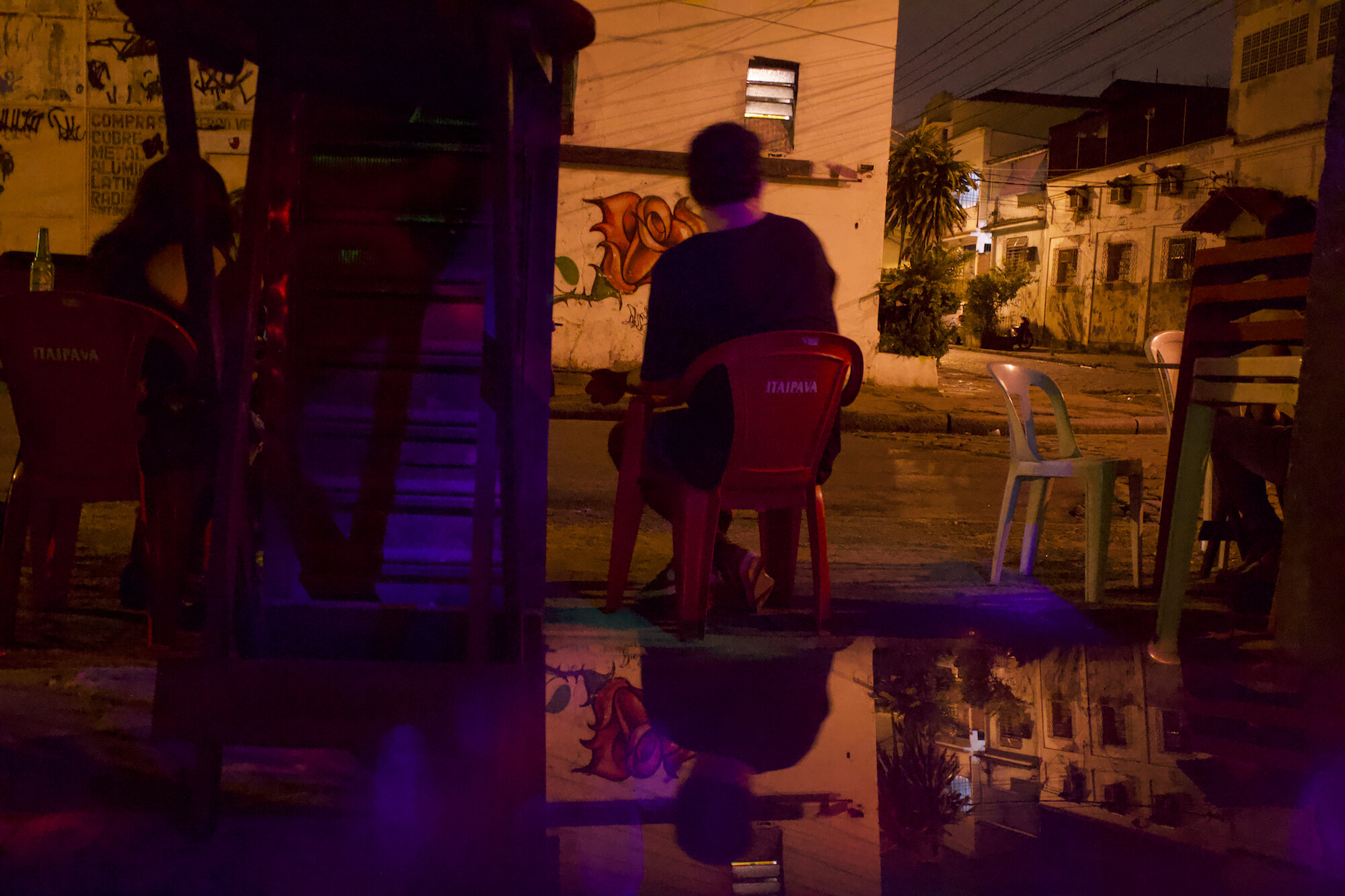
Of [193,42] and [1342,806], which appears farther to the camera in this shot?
[1342,806]

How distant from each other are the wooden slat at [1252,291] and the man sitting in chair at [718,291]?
1441 millimetres

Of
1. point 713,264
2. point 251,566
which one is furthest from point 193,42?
point 713,264

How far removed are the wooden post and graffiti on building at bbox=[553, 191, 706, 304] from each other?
13.1m

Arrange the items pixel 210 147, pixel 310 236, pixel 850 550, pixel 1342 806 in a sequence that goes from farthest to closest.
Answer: pixel 210 147, pixel 850 550, pixel 310 236, pixel 1342 806

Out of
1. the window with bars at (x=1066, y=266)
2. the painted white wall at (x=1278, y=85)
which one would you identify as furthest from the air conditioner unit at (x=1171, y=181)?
the window with bars at (x=1066, y=266)

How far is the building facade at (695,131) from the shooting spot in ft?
49.7

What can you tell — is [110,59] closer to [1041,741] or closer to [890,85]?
[890,85]

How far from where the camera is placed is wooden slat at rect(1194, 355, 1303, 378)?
2.96 metres

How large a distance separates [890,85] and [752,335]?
Result: 46.7 ft

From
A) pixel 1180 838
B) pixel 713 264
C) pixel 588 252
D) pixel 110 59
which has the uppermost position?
pixel 110 59

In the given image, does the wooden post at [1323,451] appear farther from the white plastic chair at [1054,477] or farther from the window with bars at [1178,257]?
the window with bars at [1178,257]

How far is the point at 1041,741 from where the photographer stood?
2676 mm

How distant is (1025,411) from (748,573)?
167cm

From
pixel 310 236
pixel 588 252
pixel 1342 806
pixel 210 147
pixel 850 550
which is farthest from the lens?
pixel 588 252
